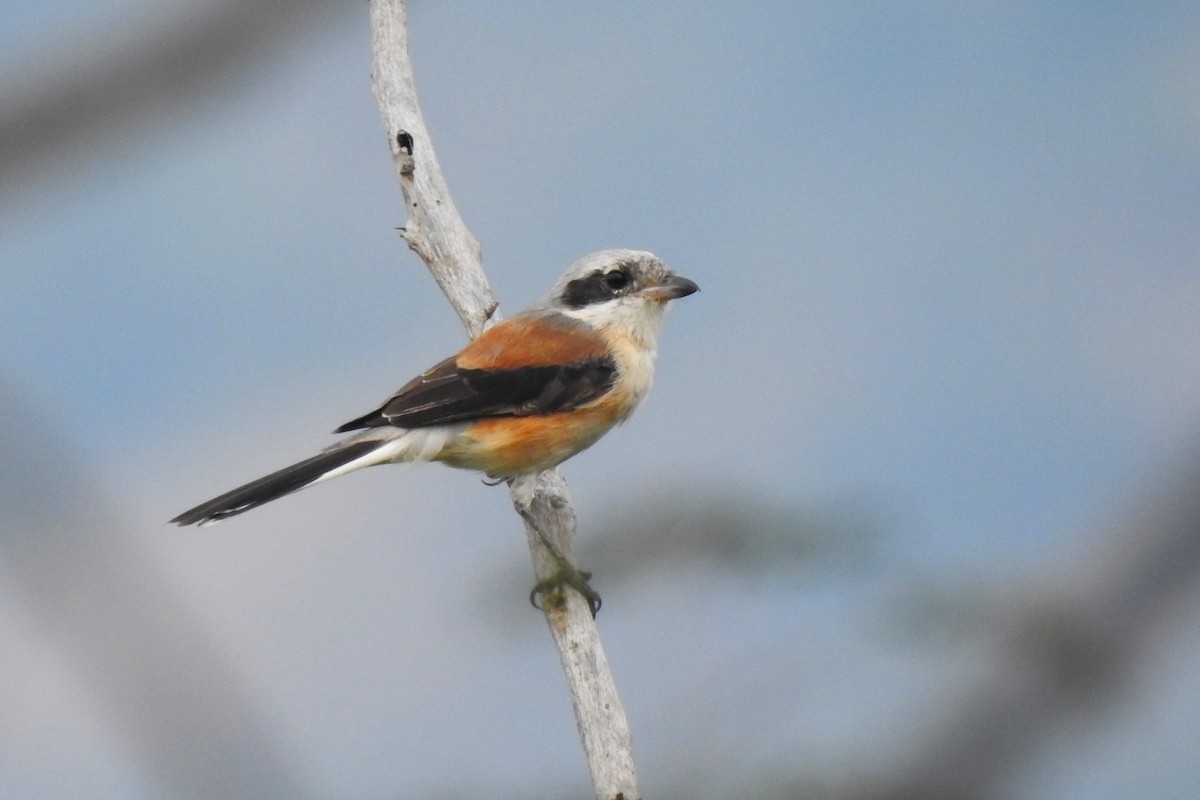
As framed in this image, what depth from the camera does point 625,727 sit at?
248 centimetres

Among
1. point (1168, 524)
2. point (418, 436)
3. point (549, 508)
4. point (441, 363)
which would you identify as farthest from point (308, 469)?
point (1168, 524)

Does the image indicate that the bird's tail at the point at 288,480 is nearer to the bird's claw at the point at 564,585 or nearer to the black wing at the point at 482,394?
the black wing at the point at 482,394

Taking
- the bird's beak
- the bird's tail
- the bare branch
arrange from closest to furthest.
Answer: the bird's tail < the bare branch < the bird's beak

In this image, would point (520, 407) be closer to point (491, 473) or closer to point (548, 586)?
point (491, 473)

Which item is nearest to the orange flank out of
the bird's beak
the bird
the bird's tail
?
the bird

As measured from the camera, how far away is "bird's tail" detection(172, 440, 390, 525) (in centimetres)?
249

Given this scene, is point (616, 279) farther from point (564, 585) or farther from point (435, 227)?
point (564, 585)

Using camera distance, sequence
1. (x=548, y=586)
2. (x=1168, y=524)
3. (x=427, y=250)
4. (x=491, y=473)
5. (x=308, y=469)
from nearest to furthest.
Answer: (x=1168, y=524)
(x=308, y=469)
(x=548, y=586)
(x=491, y=473)
(x=427, y=250)

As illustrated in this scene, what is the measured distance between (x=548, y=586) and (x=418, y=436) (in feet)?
1.59

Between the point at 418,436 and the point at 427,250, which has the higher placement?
the point at 427,250

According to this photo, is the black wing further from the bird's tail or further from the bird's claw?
the bird's claw

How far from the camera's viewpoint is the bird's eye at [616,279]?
3270 mm

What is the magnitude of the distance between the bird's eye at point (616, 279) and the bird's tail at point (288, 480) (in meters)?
0.83

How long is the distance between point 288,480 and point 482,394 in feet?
1.72
